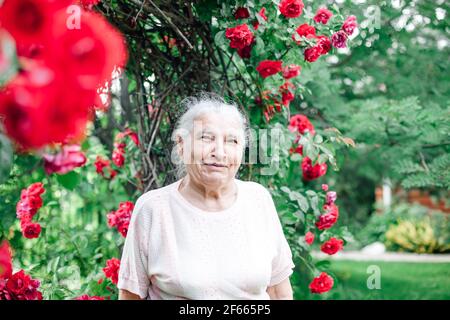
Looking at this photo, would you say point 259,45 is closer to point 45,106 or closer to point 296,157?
point 296,157

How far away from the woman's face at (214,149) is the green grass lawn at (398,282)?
6.68ft

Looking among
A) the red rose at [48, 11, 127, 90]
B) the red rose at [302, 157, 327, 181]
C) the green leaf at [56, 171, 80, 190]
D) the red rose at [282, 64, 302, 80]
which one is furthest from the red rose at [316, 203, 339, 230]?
the red rose at [48, 11, 127, 90]

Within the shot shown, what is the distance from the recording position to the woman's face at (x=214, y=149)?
1701 millimetres

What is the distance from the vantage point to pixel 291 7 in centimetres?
203

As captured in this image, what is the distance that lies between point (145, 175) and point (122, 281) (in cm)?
89

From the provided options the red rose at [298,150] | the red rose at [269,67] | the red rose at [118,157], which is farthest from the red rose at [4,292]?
the red rose at [298,150]

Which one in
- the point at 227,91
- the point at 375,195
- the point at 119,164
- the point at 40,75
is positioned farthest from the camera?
the point at 375,195

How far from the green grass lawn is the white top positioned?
1928 mm

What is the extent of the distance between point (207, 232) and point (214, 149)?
26 cm

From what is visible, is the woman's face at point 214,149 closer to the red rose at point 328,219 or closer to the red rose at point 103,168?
the red rose at point 328,219

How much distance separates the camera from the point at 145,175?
250 centimetres

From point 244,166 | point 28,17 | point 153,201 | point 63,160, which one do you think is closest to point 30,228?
point 153,201
